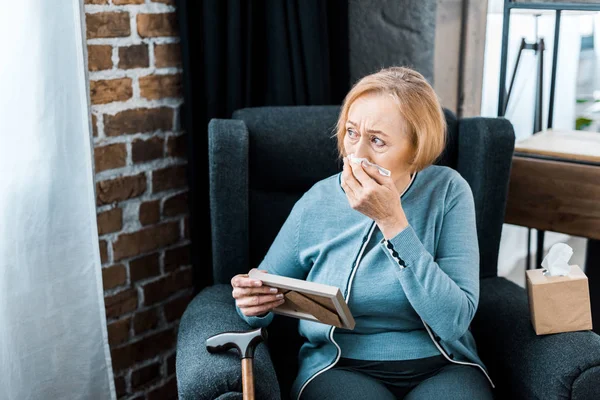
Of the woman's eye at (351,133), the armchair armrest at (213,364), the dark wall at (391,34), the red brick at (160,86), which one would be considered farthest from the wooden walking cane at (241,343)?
the dark wall at (391,34)

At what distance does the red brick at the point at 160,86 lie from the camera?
1858 mm

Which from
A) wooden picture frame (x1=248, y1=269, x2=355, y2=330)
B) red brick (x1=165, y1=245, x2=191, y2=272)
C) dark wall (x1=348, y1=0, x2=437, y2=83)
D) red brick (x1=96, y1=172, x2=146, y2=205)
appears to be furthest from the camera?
dark wall (x1=348, y1=0, x2=437, y2=83)

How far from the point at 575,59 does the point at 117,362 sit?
6.83 feet

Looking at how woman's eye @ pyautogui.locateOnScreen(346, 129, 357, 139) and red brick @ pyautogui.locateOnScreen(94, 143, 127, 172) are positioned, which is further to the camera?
red brick @ pyautogui.locateOnScreen(94, 143, 127, 172)

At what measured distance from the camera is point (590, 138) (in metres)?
2.04

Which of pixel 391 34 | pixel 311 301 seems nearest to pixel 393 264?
pixel 311 301

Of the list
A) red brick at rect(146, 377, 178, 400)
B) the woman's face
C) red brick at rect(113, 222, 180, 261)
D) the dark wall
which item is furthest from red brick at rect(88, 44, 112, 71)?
red brick at rect(146, 377, 178, 400)

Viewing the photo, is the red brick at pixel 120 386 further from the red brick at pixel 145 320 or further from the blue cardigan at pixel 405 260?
the blue cardigan at pixel 405 260

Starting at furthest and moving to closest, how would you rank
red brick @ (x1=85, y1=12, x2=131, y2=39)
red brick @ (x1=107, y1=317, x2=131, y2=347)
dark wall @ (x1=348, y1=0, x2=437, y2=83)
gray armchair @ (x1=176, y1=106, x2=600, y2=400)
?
dark wall @ (x1=348, y1=0, x2=437, y2=83) → red brick @ (x1=107, y1=317, x2=131, y2=347) → red brick @ (x1=85, y1=12, x2=131, y2=39) → gray armchair @ (x1=176, y1=106, x2=600, y2=400)

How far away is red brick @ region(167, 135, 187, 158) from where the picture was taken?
1.96 meters

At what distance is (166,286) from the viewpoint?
205 centimetres

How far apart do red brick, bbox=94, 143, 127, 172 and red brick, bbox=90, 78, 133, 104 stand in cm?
12

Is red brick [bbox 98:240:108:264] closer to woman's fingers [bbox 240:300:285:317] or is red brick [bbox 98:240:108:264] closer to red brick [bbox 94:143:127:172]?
red brick [bbox 94:143:127:172]

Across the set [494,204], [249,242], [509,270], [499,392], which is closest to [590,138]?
[494,204]
